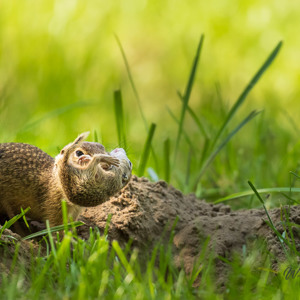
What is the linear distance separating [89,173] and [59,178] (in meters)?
0.24

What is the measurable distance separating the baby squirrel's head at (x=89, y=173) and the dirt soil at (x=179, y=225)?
360 millimetres

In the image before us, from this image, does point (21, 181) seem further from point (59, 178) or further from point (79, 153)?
point (79, 153)

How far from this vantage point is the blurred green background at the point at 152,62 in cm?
566

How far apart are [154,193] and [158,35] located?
13.1 ft

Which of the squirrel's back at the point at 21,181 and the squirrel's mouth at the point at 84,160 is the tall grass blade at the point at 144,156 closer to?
the squirrel's back at the point at 21,181

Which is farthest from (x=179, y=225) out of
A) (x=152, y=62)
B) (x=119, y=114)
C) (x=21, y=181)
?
(x=152, y=62)

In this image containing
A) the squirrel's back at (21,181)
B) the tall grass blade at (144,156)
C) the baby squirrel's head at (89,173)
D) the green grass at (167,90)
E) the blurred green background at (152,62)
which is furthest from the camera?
the blurred green background at (152,62)

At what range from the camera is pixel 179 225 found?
3.24 meters

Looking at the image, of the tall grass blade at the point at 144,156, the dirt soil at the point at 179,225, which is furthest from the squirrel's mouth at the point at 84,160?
the tall grass blade at the point at 144,156

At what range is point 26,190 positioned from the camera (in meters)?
2.99

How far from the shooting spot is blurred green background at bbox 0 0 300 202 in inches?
223

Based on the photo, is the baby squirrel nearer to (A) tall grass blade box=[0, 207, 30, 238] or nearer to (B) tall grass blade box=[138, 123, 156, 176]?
Result: (A) tall grass blade box=[0, 207, 30, 238]

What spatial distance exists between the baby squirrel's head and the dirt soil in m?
0.36

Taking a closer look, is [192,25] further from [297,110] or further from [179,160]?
[179,160]
